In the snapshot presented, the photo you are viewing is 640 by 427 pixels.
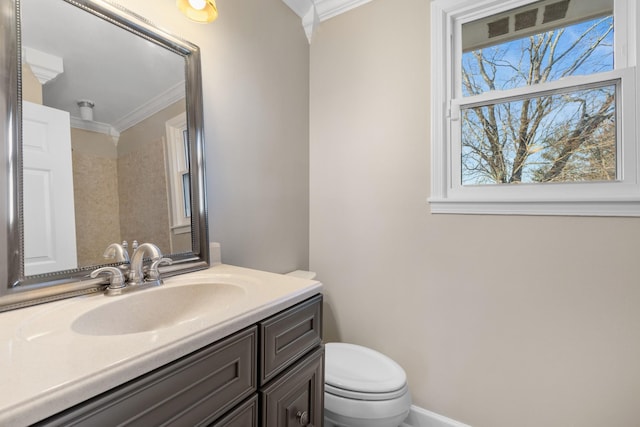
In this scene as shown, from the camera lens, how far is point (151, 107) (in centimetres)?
105

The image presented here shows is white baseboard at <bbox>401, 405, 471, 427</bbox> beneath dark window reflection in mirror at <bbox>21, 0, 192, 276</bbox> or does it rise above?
beneath

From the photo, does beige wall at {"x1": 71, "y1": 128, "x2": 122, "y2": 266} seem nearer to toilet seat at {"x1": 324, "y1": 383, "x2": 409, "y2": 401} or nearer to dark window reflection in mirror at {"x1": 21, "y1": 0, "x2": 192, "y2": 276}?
dark window reflection in mirror at {"x1": 21, "y1": 0, "x2": 192, "y2": 276}

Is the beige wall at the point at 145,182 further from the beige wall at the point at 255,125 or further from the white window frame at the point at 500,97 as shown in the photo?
the white window frame at the point at 500,97

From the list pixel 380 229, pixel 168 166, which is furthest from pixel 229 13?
pixel 380 229

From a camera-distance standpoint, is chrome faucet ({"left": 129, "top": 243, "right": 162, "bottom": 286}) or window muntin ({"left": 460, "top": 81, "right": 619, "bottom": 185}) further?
window muntin ({"left": 460, "top": 81, "right": 619, "bottom": 185})

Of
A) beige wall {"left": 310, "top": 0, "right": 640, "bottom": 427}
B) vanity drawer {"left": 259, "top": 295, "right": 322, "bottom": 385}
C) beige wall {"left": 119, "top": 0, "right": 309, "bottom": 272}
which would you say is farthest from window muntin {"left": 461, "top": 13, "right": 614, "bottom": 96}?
vanity drawer {"left": 259, "top": 295, "right": 322, "bottom": 385}

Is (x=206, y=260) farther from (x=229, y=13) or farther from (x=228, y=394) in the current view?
(x=229, y=13)

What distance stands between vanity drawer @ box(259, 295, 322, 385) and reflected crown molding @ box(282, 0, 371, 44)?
161 cm

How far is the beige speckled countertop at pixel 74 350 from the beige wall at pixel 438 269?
888 millimetres

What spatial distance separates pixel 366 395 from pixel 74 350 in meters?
1.00

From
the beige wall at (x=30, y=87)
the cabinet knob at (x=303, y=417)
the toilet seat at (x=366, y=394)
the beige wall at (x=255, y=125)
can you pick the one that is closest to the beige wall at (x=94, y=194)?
the beige wall at (x=30, y=87)

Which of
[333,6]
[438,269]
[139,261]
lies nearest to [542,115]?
[438,269]

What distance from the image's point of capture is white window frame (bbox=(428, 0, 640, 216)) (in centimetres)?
109

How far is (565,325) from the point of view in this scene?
1.18 meters
